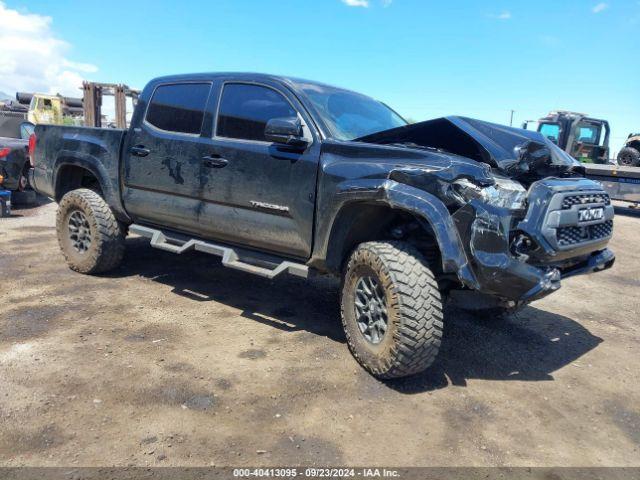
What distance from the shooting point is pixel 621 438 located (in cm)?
298

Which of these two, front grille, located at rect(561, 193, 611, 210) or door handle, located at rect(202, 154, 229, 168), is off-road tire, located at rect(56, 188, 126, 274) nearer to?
door handle, located at rect(202, 154, 229, 168)

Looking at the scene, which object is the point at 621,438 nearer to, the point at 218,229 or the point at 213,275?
the point at 218,229

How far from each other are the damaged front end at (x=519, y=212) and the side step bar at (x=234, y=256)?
4.32 ft

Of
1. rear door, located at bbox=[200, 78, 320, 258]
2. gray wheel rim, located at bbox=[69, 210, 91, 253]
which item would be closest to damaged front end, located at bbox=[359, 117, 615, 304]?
rear door, located at bbox=[200, 78, 320, 258]

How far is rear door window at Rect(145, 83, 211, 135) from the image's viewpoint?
180 inches

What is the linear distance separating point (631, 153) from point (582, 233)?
Answer: 15.4 meters

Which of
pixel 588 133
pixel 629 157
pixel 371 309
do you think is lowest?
pixel 371 309

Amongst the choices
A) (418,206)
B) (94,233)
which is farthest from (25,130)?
(418,206)

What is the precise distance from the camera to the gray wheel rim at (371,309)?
135 inches

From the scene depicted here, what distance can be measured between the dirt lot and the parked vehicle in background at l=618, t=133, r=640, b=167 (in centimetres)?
1300

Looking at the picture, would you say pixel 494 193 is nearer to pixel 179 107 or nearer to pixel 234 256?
pixel 234 256

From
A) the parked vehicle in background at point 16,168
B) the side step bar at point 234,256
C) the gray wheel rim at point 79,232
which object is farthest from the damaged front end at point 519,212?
the parked vehicle in background at point 16,168

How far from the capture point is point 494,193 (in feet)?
9.99

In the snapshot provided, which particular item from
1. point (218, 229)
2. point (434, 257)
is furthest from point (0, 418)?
point (434, 257)
